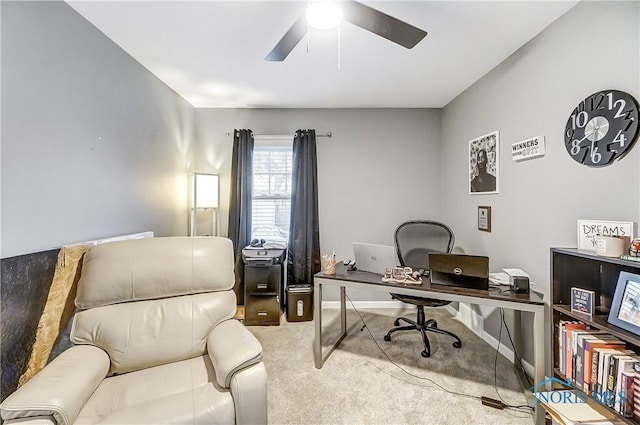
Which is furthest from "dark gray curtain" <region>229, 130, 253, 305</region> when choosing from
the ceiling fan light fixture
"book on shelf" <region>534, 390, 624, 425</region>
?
"book on shelf" <region>534, 390, 624, 425</region>

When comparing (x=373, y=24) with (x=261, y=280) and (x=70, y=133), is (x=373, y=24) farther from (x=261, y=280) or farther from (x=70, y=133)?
→ (x=261, y=280)

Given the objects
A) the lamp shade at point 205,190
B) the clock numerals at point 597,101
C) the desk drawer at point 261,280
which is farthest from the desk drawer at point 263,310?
the clock numerals at point 597,101

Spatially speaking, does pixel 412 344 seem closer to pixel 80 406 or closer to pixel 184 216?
pixel 80 406

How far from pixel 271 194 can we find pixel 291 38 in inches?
85.2

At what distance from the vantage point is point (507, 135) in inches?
91.0

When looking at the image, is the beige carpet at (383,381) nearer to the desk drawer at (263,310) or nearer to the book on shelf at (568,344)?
the desk drawer at (263,310)

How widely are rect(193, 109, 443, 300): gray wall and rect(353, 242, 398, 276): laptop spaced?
1.18m

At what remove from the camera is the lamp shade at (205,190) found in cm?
315

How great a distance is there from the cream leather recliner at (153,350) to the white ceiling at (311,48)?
1.47 meters

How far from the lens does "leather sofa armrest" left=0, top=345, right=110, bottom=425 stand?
39.3 inches

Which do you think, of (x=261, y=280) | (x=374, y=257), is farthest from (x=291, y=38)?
(x=261, y=280)

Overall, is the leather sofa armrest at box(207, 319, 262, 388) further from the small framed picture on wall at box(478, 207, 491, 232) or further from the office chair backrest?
the small framed picture on wall at box(478, 207, 491, 232)

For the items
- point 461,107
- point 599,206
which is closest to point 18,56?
point 599,206

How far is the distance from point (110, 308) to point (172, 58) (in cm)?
199
